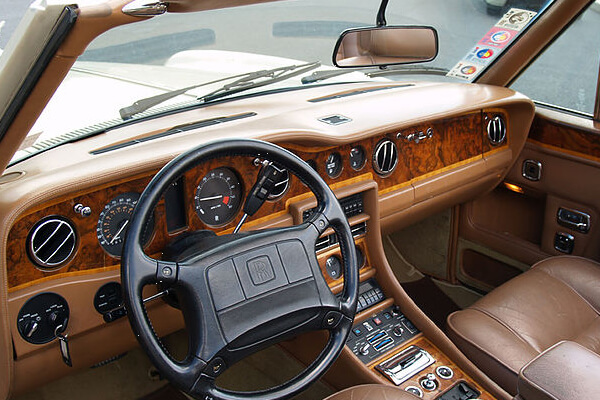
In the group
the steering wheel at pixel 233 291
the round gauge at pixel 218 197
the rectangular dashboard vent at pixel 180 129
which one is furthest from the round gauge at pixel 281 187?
the steering wheel at pixel 233 291

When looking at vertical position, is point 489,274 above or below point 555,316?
below

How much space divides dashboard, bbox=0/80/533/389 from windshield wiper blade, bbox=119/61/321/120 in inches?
2.2

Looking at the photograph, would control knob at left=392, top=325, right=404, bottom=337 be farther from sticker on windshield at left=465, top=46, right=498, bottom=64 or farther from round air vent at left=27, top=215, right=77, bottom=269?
sticker on windshield at left=465, top=46, right=498, bottom=64

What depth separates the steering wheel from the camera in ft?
4.66

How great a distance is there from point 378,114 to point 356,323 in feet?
2.44

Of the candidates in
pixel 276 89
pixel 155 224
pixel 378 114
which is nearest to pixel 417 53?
pixel 378 114

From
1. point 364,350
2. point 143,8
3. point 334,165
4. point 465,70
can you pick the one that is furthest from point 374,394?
point 465,70

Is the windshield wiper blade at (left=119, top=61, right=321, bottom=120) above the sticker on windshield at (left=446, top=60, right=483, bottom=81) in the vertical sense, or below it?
above

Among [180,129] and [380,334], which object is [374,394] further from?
[180,129]

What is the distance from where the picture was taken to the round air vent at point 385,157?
7.77 ft


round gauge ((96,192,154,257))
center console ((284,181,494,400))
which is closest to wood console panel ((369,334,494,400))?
center console ((284,181,494,400))

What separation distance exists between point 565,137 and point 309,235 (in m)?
1.61

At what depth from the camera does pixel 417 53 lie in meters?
2.56

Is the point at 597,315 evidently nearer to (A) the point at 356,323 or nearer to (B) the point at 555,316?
(B) the point at 555,316
